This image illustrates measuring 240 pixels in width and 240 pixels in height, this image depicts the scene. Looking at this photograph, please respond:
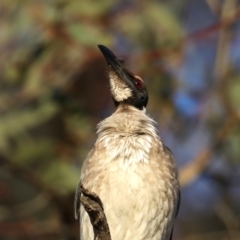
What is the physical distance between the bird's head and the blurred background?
1.60 metres

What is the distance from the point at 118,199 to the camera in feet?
20.5

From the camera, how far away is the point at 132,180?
6238 millimetres

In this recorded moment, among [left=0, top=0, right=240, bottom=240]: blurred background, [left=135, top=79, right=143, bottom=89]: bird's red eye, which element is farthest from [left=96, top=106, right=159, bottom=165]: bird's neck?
[left=0, top=0, right=240, bottom=240]: blurred background

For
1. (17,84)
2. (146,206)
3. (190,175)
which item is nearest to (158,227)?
(146,206)

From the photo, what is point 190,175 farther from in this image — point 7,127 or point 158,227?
point 158,227

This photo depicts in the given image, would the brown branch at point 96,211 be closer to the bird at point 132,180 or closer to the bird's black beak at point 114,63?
the bird at point 132,180

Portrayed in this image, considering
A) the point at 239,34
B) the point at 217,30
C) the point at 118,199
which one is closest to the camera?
the point at 118,199

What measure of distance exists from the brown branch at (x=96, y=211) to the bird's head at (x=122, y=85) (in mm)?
1547

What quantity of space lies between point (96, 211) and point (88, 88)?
3.83 meters

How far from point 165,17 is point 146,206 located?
3.19 meters

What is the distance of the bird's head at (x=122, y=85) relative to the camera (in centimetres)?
711

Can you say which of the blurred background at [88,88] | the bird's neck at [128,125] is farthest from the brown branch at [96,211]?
the blurred background at [88,88]

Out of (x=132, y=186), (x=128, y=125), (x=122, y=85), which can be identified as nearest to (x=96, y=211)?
(x=132, y=186)

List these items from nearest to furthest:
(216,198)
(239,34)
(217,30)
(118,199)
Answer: (118,199) < (217,30) < (239,34) < (216,198)
